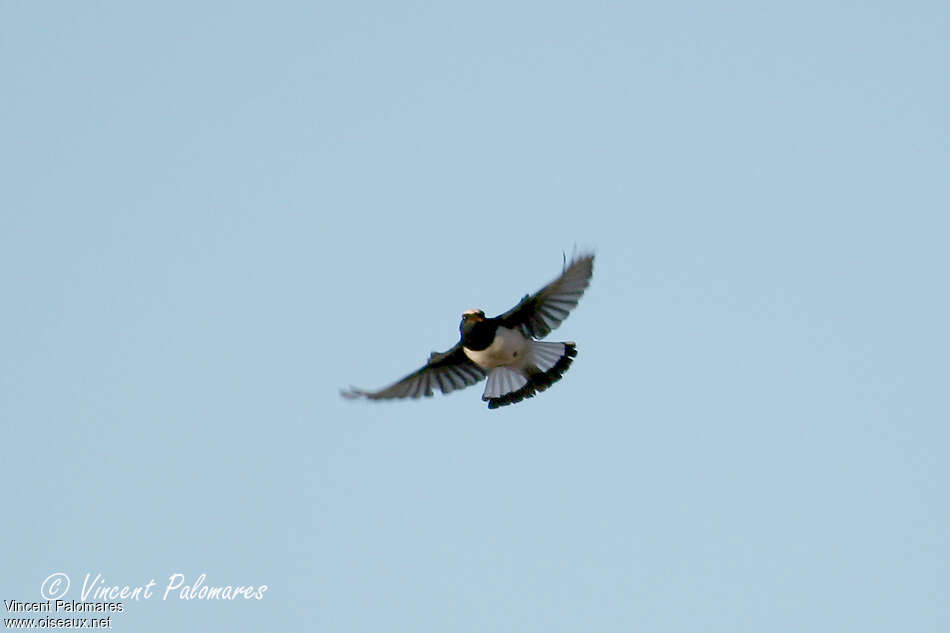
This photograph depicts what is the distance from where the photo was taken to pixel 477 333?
1994 cm

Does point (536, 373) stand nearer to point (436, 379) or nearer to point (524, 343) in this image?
point (524, 343)

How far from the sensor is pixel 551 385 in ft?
66.1

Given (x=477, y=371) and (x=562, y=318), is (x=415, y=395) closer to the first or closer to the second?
(x=477, y=371)

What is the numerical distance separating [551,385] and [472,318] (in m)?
1.13

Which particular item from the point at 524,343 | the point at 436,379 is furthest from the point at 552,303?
the point at 436,379

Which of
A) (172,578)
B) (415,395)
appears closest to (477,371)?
(415,395)

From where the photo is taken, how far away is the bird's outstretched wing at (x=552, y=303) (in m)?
19.6

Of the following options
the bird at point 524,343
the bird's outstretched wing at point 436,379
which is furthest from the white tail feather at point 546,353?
the bird's outstretched wing at point 436,379

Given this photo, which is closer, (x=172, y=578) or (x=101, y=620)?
(x=101, y=620)

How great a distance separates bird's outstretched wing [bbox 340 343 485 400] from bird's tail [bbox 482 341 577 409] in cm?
71

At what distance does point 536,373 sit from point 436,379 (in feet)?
4.53

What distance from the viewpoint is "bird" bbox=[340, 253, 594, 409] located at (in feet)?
65.3

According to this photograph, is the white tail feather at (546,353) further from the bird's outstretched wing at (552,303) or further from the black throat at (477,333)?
the black throat at (477,333)

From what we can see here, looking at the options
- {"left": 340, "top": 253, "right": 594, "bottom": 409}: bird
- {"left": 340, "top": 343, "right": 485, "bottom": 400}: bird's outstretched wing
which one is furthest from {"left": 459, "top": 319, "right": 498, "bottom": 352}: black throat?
{"left": 340, "top": 343, "right": 485, "bottom": 400}: bird's outstretched wing
